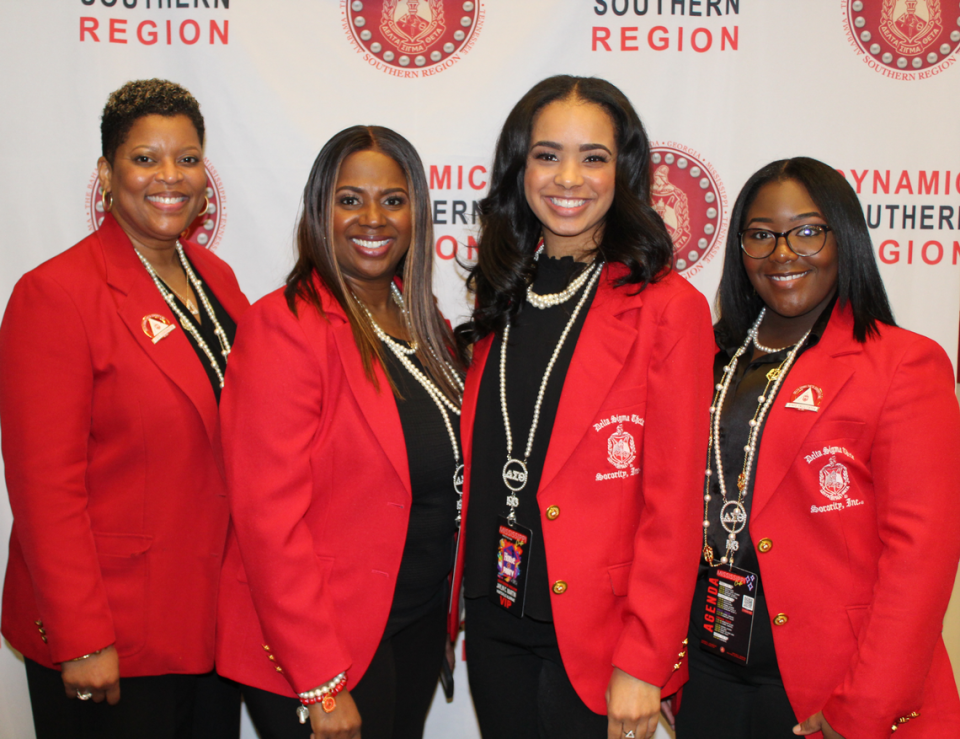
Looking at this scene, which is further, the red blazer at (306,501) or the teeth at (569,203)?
the teeth at (569,203)

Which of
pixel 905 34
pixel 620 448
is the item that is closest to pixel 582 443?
pixel 620 448

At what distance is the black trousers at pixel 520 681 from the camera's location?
1578 millimetres

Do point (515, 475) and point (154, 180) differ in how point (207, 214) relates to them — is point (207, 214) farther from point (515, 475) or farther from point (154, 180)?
point (515, 475)

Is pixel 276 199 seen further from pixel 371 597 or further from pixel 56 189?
pixel 371 597

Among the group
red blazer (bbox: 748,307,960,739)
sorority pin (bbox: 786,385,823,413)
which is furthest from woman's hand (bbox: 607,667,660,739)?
sorority pin (bbox: 786,385,823,413)

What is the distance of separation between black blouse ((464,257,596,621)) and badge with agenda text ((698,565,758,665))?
1.29ft

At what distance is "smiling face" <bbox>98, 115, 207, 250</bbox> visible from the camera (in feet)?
6.12

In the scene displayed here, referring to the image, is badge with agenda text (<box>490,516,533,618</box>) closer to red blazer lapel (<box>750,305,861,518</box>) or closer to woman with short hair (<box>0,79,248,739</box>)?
red blazer lapel (<box>750,305,861,518</box>)

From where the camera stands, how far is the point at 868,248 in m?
1.69

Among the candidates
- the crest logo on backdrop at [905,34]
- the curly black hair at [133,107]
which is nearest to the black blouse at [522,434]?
the curly black hair at [133,107]

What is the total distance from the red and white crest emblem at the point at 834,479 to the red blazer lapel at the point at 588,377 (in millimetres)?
516

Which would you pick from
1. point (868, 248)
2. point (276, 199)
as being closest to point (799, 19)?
point (868, 248)

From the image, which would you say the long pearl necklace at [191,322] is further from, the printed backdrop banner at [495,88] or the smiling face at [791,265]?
the smiling face at [791,265]

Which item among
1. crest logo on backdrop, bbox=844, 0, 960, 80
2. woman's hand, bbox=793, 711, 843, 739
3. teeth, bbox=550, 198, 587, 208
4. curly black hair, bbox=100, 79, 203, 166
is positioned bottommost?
woman's hand, bbox=793, 711, 843, 739
